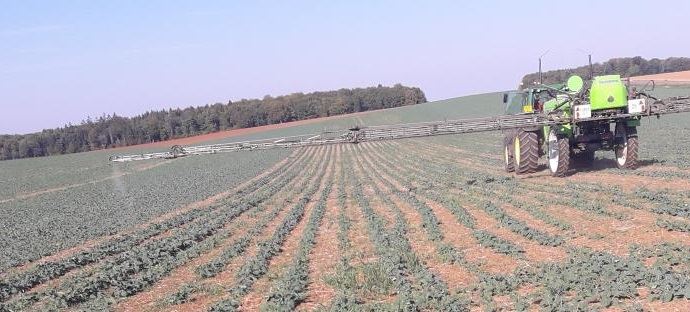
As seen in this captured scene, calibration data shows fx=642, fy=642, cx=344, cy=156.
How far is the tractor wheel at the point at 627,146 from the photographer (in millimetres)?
15234

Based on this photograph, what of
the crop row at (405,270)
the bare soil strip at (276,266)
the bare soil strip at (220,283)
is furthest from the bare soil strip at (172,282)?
the crop row at (405,270)

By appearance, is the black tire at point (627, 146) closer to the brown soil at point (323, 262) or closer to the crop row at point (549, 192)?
the crop row at point (549, 192)

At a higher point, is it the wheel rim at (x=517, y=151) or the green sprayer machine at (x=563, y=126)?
the green sprayer machine at (x=563, y=126)

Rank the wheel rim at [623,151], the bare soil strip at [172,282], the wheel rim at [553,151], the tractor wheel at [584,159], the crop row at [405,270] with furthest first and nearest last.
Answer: the tractor wheel at [584,159]
the wheel rim at [553,151]
the wheel rim at [623,151]
the bare soil strip at [172,282]
the crop row at [405,270]

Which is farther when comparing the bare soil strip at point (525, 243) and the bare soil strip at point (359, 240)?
the bare soil strip at point (359, 240)

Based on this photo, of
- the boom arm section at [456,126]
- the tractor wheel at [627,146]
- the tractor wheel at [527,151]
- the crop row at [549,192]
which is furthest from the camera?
the tractor wheel at [527,151]

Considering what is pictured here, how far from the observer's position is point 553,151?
16.0 metres

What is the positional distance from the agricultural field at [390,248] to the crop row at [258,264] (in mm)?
34

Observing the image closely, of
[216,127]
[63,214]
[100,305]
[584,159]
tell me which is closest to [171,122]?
[216,127]

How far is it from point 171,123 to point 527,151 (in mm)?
78247

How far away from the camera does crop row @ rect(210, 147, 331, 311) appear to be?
24.9ft

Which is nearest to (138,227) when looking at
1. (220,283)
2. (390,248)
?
(220,283)

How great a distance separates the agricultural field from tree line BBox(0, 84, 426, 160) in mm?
67736

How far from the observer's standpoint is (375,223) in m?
12.5
